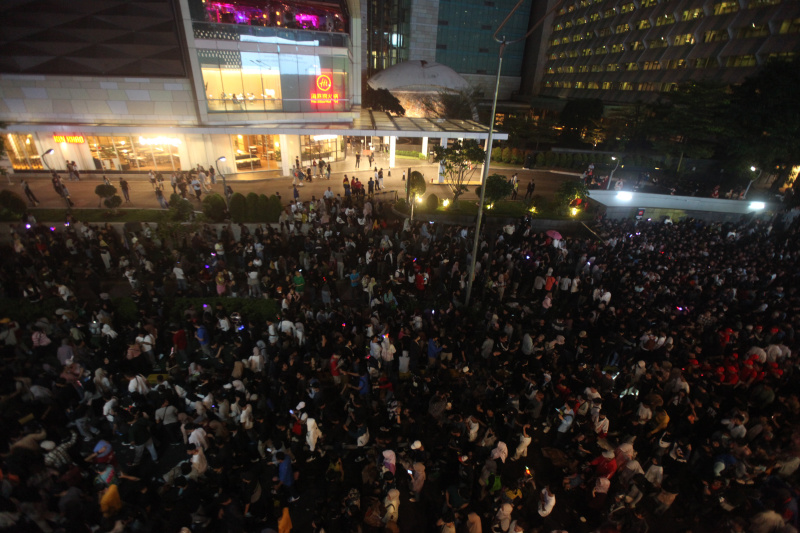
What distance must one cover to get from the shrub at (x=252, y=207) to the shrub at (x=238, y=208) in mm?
192

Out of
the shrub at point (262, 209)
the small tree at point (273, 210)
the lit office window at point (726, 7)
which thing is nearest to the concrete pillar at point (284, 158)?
the shrub at point (262, 209)

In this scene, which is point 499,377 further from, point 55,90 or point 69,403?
point 55,90

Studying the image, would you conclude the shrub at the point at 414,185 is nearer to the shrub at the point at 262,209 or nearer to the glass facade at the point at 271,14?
the shrub at the point at 262,209

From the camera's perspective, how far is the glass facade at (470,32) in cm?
5288

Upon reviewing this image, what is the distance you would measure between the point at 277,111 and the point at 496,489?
25749 mm

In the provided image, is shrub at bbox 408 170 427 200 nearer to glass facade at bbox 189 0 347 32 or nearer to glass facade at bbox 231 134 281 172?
glass facade at bbox 231 134 281 172

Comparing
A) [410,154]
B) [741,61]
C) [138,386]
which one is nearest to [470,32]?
[741,61]

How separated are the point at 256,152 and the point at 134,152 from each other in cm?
737

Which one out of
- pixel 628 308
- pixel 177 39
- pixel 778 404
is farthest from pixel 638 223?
pixel 177 39

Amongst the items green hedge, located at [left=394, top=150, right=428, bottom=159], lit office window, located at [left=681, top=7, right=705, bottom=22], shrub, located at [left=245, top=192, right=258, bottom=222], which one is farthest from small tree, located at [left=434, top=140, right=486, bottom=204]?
lit office window, located at [left=681, top=7, right=705, bottom=22]

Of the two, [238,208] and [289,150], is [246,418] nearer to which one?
[238,208]

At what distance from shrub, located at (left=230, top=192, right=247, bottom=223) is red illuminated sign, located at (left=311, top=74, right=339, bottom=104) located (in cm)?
1242

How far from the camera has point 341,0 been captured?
30.3 meters

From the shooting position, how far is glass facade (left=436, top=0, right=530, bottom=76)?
52.9 meters
